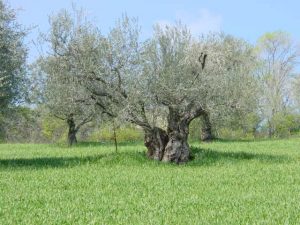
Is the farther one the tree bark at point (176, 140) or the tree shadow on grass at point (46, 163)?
the tree bark at point (176, 140)

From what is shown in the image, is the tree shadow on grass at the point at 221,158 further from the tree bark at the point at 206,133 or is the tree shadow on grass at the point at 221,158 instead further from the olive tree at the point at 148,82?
the tree bark at the point at 206,133

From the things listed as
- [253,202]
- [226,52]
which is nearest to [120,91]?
[253,202]

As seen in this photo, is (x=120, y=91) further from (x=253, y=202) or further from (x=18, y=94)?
(x=253, y=202)

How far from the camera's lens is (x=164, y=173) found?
19.1 meters

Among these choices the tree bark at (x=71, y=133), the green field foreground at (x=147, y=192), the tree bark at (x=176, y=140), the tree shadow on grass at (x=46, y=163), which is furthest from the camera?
the tree bark at (x=71, y=133)

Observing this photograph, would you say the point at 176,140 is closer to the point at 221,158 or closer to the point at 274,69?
the point at 221,158

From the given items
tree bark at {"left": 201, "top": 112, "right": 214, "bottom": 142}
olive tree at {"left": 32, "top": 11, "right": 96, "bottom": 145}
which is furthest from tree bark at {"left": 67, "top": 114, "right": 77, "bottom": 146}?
olive tree at {"left": 32, "top": 11, "right": 96, "bottom": 145}

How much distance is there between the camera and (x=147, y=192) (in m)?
14.3

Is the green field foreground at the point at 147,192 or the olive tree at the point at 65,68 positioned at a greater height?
the olive tree at the point at 65,68

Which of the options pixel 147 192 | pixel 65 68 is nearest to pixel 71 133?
pixel 65 68

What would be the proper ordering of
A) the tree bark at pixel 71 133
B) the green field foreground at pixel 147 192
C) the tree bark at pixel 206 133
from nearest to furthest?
the green field foreground at pixel 147 192
the tree bark at pixel 71 133
the tree bark at pixel 206 133

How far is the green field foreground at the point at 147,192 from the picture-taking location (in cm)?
1050

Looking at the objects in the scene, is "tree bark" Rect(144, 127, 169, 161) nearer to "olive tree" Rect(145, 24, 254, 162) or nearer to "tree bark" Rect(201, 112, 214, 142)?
"olive tree" Rect(145, 24, 254, 162)

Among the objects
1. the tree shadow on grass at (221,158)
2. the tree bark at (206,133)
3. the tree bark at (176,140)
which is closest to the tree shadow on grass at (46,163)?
the tree bark at (176,140)
